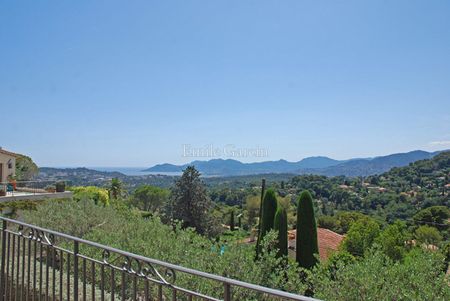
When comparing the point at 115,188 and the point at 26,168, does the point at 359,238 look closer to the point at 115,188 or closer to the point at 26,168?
the point at 115,188

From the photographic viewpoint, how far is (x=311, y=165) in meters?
190

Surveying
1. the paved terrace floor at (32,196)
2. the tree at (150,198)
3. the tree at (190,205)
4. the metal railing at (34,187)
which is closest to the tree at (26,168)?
the metal railing at (34,187)

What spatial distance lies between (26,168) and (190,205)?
18166 mm

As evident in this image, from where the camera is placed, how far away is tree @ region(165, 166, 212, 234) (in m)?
20.4

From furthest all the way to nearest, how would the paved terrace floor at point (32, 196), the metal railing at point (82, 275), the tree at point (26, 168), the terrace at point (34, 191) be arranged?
the tree at point (26, 168)
the terrace at point (34, 191)
the paved terrace floor at point (32, 196)
the metal railing at point (82, 275)

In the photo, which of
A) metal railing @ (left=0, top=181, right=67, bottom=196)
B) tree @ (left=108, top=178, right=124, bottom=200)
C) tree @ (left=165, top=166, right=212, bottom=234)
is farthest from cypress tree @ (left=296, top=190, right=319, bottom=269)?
tree @ (left=108, top=178, right=124, bottom=200)

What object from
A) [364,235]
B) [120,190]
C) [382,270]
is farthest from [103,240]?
[120,190]

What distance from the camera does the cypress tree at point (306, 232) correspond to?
42.1 ft

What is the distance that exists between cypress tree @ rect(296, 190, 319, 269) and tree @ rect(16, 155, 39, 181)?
24.1 metres

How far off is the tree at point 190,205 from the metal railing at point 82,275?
49.6ft

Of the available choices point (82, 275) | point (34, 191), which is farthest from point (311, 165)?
point (82, 275)

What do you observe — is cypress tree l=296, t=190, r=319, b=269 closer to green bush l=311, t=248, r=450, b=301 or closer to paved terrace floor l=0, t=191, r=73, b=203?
green bush l=311, t=248, r=450, b=301

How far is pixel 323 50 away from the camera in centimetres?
1328

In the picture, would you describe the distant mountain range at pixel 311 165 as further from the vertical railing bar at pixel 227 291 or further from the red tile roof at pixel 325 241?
the vertical railing bar at pixel 227 291
